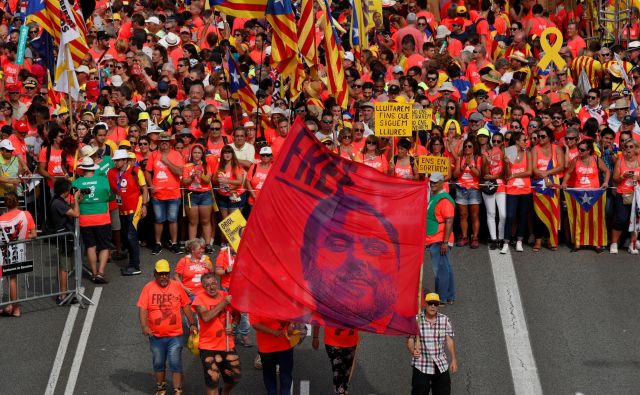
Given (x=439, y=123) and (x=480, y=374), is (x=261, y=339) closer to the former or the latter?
(x=480, y=374)

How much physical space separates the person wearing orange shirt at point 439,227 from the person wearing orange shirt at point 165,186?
3.98 meters

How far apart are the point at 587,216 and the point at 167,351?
286 inches

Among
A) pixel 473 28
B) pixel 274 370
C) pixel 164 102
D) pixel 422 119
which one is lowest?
pixel 274 370

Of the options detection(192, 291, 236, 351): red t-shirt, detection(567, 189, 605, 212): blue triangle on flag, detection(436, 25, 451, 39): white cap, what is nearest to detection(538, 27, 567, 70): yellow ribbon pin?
detection(436, 25, 451, 39): white cap

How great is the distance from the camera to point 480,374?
54.9 ft

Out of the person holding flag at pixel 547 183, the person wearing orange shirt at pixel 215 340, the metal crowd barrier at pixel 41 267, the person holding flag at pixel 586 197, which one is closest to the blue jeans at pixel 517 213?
the person holding flag at pixel 547 183

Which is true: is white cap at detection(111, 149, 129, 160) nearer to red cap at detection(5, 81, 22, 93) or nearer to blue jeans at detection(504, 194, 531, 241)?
blue jeans at detection(504, 194, 531, 241)

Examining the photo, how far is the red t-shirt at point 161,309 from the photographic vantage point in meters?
15.8

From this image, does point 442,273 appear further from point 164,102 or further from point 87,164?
point 164,102

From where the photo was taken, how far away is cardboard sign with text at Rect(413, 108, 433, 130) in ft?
65.4

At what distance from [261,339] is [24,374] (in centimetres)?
319

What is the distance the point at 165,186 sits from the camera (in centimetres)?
2042

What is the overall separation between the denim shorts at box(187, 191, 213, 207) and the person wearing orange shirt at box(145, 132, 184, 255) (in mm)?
171

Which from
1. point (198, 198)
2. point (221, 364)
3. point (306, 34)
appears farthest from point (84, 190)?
point (221, 364)
